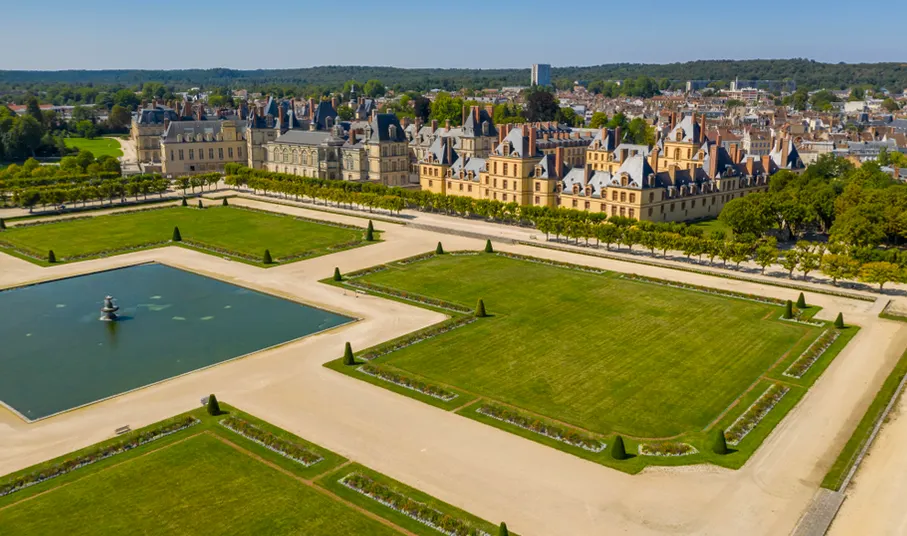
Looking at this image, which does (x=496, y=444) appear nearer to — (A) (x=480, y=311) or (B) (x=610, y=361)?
(B) (x=610, y=361)

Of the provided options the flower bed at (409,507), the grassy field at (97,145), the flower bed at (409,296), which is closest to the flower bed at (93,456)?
the flower bed at (409,507)

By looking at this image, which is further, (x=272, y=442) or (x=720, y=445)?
(x=272, y=442)

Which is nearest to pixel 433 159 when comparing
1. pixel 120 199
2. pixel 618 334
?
pixel 120 199

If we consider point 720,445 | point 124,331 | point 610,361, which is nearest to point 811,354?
point 610,361

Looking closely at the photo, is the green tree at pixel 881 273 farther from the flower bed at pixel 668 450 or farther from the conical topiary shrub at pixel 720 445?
the flower bed at pixel 668 450

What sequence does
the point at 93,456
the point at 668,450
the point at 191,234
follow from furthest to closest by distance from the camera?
the point at 191,234, the point at 668,450, the point at 93,456

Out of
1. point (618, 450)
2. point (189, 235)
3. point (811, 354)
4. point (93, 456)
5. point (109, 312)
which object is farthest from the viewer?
point (189, 235)

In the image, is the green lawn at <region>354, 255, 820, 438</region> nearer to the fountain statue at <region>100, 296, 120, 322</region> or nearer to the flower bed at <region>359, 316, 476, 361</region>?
the flower bed at <region>359, 316, 476, 361</region>

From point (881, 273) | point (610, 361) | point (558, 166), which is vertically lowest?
point (610, 361)
